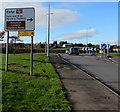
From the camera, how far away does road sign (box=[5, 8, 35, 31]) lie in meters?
11.8

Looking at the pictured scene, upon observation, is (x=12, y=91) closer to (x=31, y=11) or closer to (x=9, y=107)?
(x=9, y=107)

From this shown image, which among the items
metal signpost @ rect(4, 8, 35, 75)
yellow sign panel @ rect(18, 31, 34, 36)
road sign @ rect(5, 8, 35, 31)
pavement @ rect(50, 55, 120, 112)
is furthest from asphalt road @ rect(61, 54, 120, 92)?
road sign @ rect(5, 8, 35, 31)

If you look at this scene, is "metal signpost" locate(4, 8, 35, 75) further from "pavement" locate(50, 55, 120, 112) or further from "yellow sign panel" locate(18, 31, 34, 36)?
"pavement" locate(50, 55, 120, 112)

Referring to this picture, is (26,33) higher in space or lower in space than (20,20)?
lower

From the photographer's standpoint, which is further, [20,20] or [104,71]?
[104,71]

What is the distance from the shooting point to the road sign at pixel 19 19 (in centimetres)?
1180

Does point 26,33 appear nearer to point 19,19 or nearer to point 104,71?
point 19,19

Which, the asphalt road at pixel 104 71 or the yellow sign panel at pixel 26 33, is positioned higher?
the yellow sign panel at pixel 26 33

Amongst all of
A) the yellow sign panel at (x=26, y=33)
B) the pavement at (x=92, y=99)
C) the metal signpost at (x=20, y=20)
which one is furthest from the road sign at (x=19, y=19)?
the pavement at (x=92, y=99)

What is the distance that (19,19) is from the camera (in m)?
12.0

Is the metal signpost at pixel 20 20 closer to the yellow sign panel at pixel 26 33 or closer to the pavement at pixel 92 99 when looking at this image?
the yellow sign panel at pixel 26 33

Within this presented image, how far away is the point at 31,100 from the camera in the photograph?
20.4 feet

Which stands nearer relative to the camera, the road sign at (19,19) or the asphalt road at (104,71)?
the asphalt road at (104,71)

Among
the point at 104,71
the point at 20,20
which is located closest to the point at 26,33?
the point at 20,20
